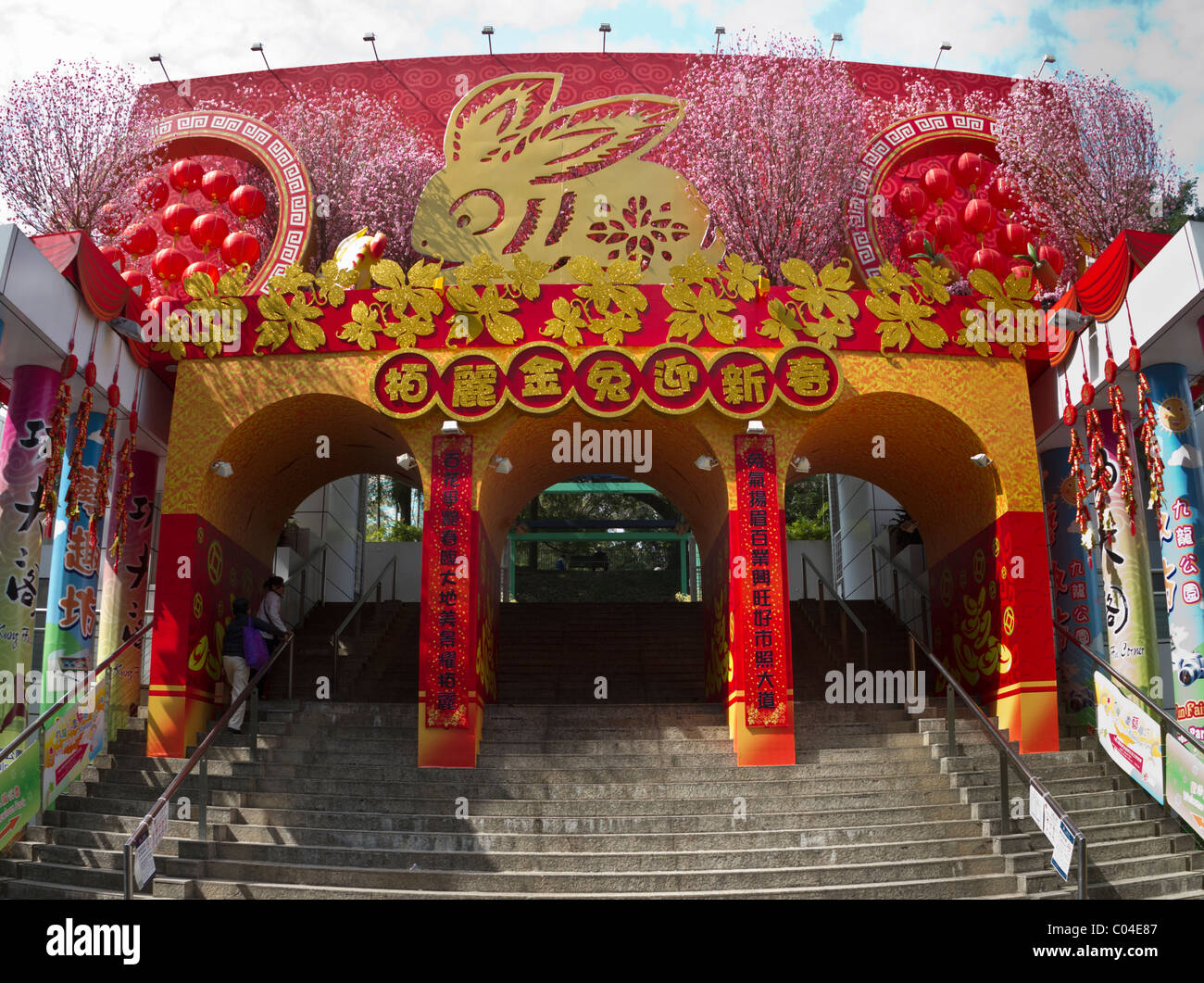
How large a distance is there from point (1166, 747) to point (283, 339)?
8547mm

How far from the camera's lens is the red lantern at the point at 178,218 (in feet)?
43.2

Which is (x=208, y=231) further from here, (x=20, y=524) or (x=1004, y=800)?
(x=1004, y=800)

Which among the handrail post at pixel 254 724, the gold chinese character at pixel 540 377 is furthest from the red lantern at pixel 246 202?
the handrail post at pixel 254 724

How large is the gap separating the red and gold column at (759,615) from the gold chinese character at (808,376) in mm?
579

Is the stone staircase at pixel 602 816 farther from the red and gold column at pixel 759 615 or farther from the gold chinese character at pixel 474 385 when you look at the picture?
the gold chinese character at pixel 474 385

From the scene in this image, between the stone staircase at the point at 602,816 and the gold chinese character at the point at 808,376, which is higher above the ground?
the gold chinese character at the point at 808,376

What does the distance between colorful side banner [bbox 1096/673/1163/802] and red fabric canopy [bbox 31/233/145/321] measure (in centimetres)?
936

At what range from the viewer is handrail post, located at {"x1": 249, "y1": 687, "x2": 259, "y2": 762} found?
378 inches

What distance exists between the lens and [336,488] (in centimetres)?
1716

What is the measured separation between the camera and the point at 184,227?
A: 13281mm

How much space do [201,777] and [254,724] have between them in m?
1.68

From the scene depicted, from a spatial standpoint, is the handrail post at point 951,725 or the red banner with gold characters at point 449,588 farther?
the red banner with gold characters at point 449,588
